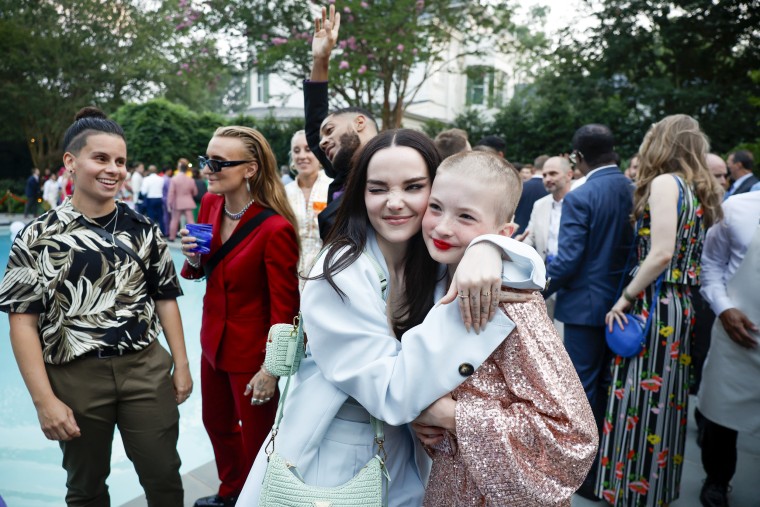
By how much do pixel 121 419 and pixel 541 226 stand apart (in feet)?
13.0

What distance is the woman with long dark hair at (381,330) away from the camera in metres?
1.36

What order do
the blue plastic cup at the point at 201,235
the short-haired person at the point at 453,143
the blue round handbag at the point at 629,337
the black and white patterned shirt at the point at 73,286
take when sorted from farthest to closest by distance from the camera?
the short-haired person at the point at 453,143 → the blue round handbag at the point at 629,337 → the blue plastic cup at the point at 201,235 → the black and white patterned shirt at the point at 73,286

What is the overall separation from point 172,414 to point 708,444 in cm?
297

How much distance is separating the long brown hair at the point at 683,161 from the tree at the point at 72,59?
2490cm

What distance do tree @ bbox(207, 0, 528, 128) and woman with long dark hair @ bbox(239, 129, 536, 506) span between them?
39.4ft

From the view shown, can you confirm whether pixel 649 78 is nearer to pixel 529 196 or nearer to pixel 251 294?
pixel 529 196

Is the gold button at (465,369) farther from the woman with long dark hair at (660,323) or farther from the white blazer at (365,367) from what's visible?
the woman with long dark hair at (660,323)

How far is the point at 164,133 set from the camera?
64.6ft

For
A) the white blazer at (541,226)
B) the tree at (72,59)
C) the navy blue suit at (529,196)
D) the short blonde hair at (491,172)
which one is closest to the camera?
the short blonde hair at (491,172)

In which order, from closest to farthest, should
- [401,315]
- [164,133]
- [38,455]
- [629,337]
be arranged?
[401,315], [629,337], [38,455], [164,133]

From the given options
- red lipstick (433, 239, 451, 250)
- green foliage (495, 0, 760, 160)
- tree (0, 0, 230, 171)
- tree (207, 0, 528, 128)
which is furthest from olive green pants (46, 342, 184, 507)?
tree (0, 0, 230, 171)

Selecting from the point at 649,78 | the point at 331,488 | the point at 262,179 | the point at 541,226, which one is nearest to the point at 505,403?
the point at 331,488

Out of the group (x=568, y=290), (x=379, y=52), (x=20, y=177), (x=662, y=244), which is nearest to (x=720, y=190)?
(x=662, y=244)

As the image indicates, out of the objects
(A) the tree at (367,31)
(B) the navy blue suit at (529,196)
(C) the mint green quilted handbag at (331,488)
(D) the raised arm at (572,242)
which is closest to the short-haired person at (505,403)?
(C) the mint green quilted handbag at (331,488)
